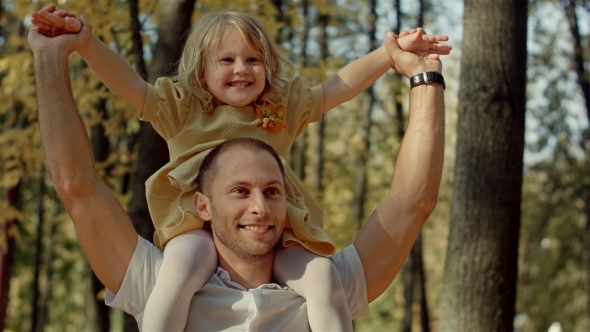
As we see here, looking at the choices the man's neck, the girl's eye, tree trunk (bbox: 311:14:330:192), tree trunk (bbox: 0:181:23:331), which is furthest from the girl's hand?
tree trunk (bbox: 311:14:330:192)

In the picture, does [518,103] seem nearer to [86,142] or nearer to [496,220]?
[496,220]

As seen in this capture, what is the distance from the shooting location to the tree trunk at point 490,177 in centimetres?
529

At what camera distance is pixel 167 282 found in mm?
2773

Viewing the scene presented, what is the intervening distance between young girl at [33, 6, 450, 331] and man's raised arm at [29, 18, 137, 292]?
0.13 meters

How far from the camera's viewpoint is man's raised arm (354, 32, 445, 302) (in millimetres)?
3166

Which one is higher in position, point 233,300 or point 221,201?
point 221,201

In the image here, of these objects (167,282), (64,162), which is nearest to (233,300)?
(167,282)

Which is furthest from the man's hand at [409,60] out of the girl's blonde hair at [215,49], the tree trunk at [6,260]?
the tree trunk at [6,260]

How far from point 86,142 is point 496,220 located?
10.5ft

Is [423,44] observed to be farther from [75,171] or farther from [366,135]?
[366,135]

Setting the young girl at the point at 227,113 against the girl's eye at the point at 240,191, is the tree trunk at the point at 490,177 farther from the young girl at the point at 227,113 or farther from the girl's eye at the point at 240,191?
the girl's eye at the point at 240,191

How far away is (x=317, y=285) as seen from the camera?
9.46ft

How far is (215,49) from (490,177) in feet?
8.75

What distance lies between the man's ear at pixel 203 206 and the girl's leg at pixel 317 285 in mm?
327
